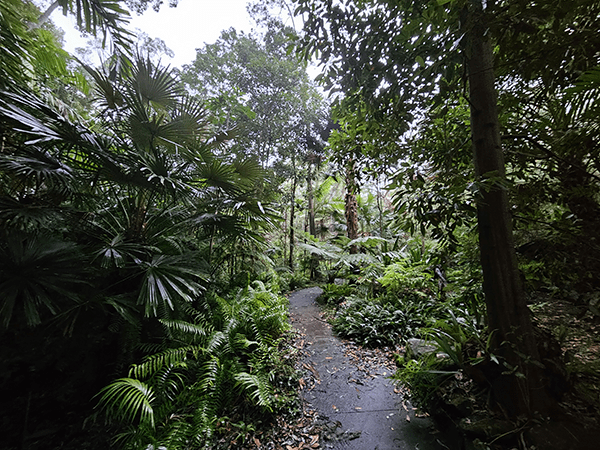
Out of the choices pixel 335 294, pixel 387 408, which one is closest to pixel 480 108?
pixel 387 408

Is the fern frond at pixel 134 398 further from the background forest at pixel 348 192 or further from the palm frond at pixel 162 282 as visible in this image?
the palm frond at pixel 162 282

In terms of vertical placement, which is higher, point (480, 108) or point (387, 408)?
point (480, 108)

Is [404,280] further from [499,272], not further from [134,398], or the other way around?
[134,398]

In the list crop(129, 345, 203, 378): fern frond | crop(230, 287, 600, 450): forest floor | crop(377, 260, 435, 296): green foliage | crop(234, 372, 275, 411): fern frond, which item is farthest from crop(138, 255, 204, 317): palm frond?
crop(377, 260, 435, 296): green foliage

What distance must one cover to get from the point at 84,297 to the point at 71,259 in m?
0.66

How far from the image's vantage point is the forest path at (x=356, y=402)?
1956 millimetres

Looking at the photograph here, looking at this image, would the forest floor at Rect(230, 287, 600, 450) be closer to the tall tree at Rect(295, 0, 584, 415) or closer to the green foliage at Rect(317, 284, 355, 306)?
the tall tree at Rect(295, 0, 584, 415)

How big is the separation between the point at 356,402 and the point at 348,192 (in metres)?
2.27

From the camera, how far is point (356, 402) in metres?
2.42

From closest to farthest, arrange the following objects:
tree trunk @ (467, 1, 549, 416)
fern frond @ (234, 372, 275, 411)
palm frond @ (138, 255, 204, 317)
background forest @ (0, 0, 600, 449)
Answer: background forest @ (0, 0, 600, 449), tree trunk @ (467, 1, 549, 416), palm frond @ (138, 255, 204, 317), fern frond @ (234, 372, 275, 411)

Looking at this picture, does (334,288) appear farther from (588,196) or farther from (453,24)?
(453,24)

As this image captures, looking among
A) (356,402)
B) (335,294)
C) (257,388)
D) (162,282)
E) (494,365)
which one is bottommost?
(356,402)

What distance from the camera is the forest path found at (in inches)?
77.0

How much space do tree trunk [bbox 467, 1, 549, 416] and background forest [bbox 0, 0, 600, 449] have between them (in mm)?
12
